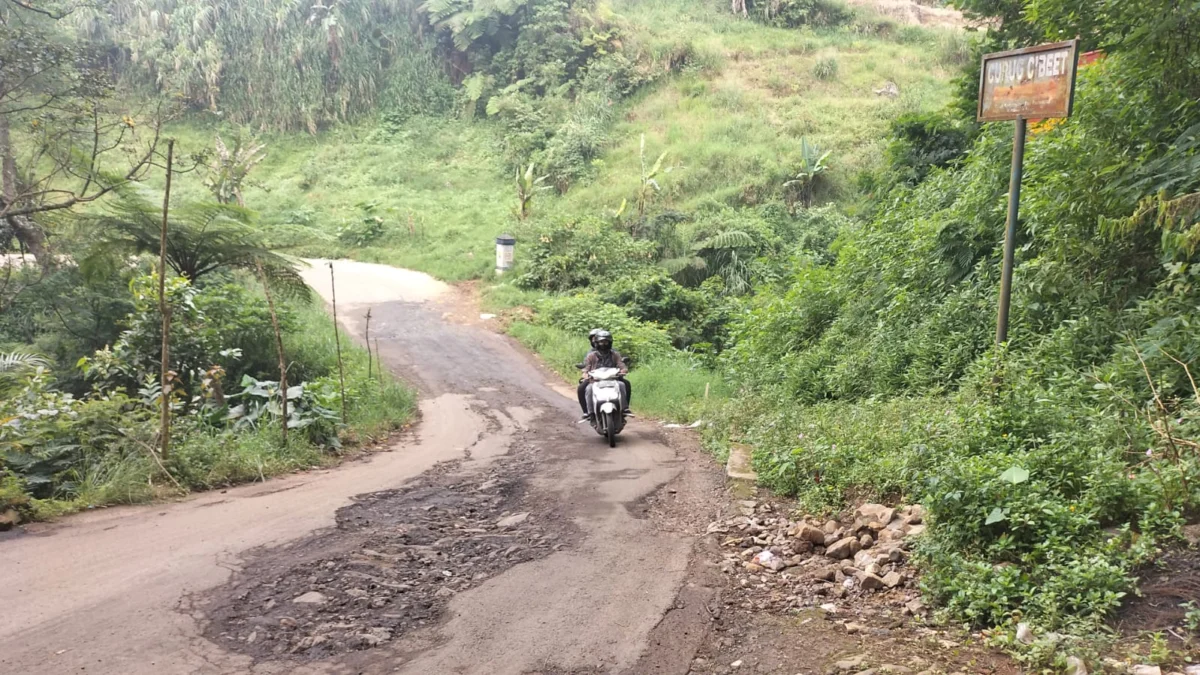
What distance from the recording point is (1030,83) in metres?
4.83

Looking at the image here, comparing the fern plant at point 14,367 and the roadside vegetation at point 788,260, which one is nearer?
the roadside vegetation at point 788,260

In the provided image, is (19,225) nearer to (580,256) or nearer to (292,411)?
(292,411)

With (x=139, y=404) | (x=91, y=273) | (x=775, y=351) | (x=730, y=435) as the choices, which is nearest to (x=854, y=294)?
(x=775, y=351)

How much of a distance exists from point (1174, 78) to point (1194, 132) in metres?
0.51

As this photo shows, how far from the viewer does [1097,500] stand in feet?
11.7

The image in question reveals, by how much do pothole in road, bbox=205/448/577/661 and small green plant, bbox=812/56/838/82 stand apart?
29538 mm

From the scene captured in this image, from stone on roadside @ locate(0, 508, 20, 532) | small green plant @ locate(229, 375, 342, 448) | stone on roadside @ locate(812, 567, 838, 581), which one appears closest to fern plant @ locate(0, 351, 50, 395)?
small green plant @ locate(229, 375, 342, 448)

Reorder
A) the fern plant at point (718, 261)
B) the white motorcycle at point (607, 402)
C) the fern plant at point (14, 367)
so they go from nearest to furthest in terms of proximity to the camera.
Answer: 1. the fern plant at point (14, 367)
2. the white motorcycle at point (607, 402)
3. the fern plant at point (718, 261)

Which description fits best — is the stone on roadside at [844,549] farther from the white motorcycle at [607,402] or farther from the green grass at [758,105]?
the green grass at [758,105]

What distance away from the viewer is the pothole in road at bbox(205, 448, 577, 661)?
144 inches

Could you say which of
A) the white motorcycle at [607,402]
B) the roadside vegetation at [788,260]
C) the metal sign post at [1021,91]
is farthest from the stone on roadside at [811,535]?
the white motorcycle at [607,402]

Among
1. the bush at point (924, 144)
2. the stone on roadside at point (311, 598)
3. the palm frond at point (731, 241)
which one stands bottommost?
the stone on roadside at point (311, 598)

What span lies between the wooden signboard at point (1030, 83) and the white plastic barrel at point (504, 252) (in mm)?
17097

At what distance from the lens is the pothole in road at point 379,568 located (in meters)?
3.65
